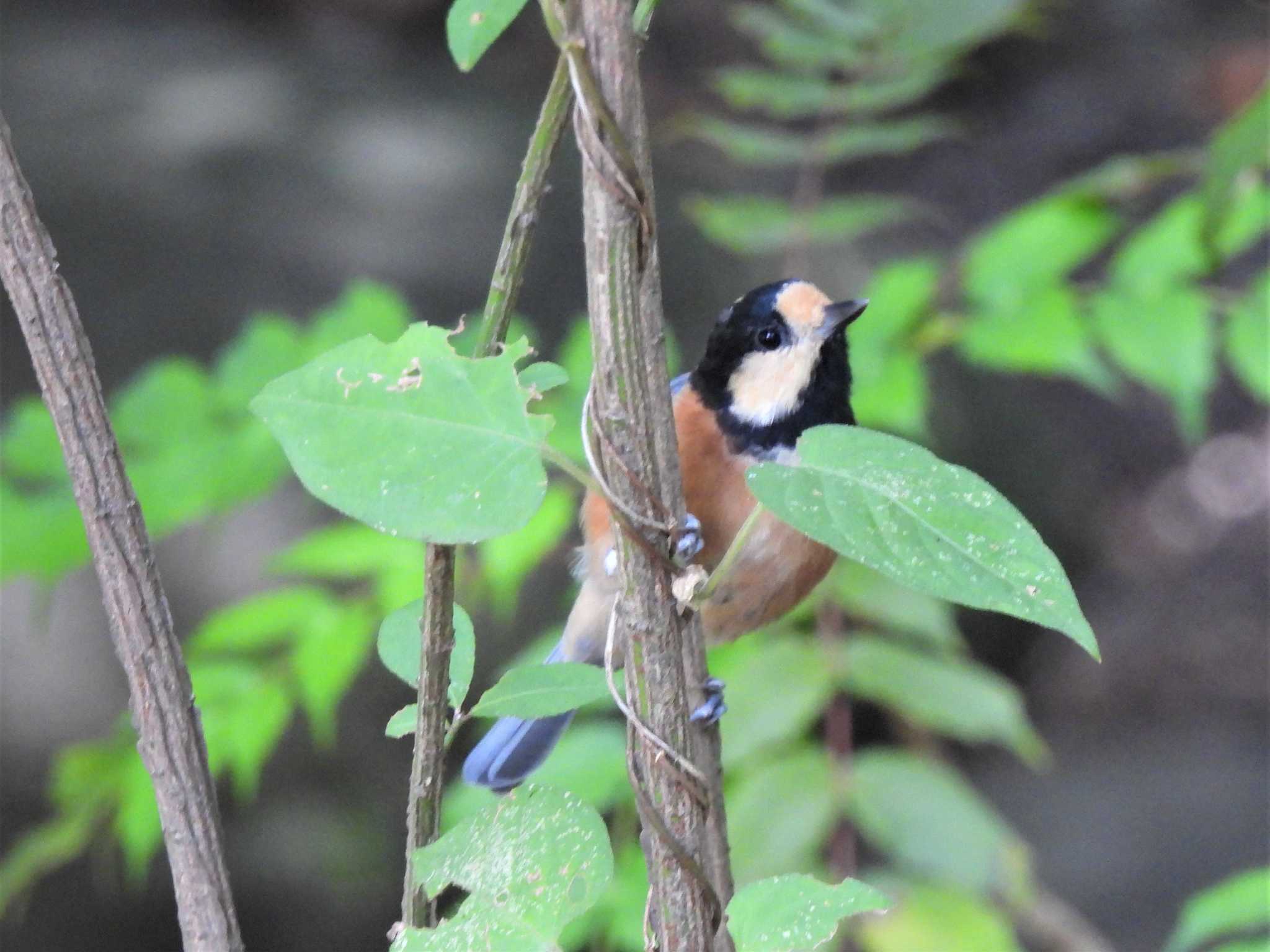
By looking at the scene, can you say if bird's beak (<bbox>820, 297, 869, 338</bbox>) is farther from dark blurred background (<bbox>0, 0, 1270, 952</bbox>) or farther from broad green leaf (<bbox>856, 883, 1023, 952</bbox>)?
dark blurred background (<bbox>0, 0, 1270, 952</bbox>)

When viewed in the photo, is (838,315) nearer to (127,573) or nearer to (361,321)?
(361,321)

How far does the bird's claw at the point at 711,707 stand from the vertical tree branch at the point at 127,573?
249mm

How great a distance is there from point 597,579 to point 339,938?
150 centimetres

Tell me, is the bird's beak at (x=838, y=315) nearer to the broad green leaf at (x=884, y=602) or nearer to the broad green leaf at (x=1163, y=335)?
the broad green leaf at (x=884, y=602)

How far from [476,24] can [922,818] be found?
1.19 m

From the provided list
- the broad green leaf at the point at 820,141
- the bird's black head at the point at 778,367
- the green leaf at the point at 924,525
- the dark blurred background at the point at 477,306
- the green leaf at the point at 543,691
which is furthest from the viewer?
the dark blurred background at the point at 477,306

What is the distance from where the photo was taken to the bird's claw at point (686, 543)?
583mm

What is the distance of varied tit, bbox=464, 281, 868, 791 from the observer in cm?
132

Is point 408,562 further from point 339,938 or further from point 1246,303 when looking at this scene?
point 339,938

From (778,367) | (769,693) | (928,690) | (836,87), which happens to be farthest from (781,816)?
(836,87)

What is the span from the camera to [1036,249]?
1.81m

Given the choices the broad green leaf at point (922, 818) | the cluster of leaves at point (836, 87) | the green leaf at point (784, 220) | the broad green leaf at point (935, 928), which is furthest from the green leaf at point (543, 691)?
the green leaf at point (784, 220)

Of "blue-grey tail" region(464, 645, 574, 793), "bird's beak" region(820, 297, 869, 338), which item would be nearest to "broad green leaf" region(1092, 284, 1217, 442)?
"bird's beak" region(820, 297, 869, 338)

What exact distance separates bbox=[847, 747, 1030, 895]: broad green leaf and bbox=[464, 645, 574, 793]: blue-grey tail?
353 mm
